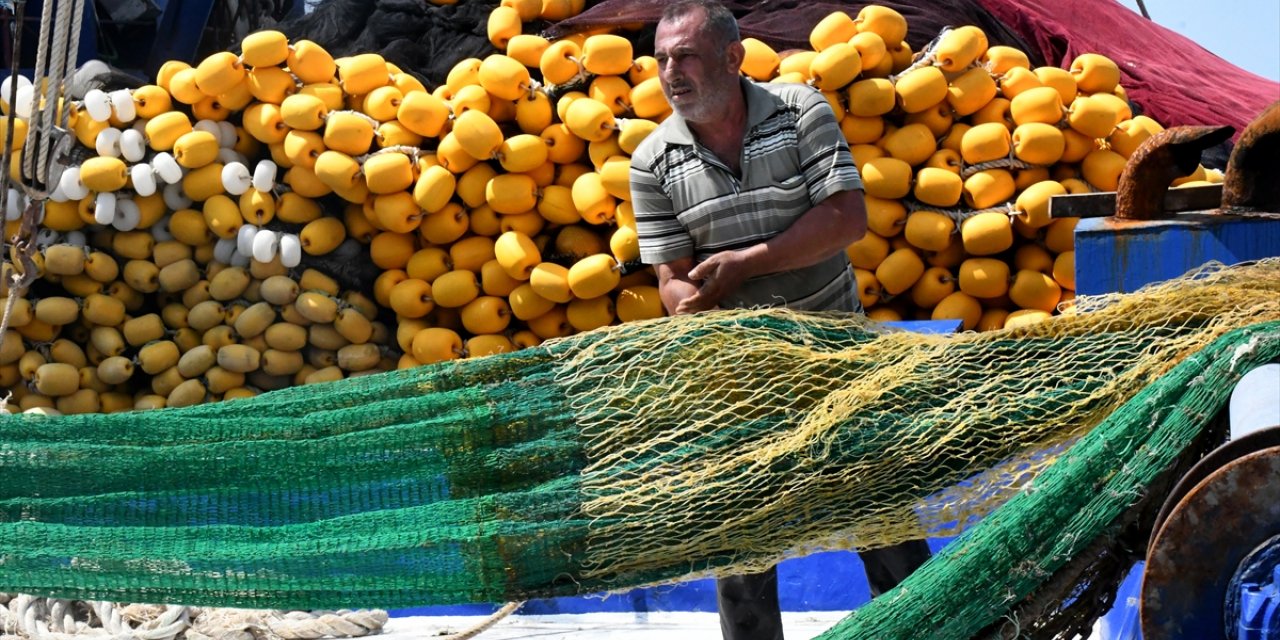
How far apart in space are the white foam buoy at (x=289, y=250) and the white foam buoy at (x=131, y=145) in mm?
755

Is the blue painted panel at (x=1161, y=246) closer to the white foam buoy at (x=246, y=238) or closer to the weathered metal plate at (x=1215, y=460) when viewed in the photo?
the weathered metal plate at (x=1215, y=460)

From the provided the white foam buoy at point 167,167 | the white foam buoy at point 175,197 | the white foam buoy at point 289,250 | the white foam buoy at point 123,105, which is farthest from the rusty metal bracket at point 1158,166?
the white foam buoy at point 123,105

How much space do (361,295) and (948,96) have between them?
2714mm

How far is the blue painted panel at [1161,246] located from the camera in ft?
9.82

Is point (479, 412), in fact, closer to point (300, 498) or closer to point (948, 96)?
point (300, 498)

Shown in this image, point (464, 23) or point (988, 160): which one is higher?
point (464, 23)

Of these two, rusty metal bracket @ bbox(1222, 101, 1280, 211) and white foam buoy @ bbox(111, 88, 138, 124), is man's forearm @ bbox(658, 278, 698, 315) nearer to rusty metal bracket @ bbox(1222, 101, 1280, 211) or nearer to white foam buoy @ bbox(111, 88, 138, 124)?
rusty metal bracket @ bbox(1222, 101, 1280, 211)

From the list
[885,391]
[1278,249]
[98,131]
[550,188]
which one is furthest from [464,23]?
[885,391]

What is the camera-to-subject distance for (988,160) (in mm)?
5293

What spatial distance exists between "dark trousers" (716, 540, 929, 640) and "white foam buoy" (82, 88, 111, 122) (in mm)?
4177

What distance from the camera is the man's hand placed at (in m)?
2.92

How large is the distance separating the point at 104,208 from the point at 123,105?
1.55ft

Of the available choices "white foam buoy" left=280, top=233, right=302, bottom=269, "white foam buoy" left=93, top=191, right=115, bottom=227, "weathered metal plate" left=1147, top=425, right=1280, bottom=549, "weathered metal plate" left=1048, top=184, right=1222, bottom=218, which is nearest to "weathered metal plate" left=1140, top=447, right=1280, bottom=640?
"weathered metal plate" left=1147, top=425, right=1280, bottom=549

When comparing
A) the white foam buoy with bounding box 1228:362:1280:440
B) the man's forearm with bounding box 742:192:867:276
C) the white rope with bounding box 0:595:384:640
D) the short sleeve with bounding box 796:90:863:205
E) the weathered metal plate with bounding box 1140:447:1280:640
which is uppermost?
the short sleeve with bounding box 796:90:863:205
